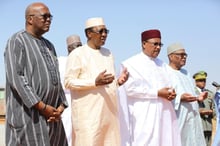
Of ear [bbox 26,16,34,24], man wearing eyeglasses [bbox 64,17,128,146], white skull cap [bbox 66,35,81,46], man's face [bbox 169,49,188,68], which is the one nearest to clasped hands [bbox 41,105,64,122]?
ear [bbox 26,16,34,24]

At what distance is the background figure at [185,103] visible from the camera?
7832 mm

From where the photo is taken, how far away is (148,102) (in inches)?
290

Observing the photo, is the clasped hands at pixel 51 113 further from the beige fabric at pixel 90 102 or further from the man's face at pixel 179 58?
the man's face at pixel 179 58

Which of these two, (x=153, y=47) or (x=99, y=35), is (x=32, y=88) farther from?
(x=153, y=47)

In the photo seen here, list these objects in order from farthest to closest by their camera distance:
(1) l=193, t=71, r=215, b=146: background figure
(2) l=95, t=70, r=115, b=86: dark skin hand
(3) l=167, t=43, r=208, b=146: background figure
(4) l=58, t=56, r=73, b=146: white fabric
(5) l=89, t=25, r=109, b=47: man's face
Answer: (1) l=193, t=71, r=215, b=146: background figure
(4) l=58, t=56, r=73, b=146: white fabric
(3) l=167, t=43, r=208, b=146: background figure
(5) l=89, t=25, r=109, b=47: man's face
(2) l=95, t=70, r=115, b=86: dark skin hand

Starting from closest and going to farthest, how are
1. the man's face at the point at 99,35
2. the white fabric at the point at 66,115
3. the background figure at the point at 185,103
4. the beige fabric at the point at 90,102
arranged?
the beige fabric at the point at 90,102, the man's face at the point at 99,35, the background figure at the point at 185,103, the white fabric at the point at 66,115

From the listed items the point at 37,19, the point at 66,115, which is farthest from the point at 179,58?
the point at 37,19

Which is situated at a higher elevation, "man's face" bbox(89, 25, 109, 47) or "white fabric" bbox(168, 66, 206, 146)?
"man's face" bbox(89, 25, 109, 47)

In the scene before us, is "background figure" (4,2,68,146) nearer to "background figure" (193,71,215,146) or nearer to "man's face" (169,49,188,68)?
"man's face" (169,49,188,68)

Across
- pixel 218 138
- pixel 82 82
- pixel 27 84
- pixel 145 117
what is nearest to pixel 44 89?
pixel 27 84

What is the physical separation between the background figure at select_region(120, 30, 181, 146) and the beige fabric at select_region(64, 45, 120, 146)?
0.96 metres

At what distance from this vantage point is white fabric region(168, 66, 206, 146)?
7.85 metres

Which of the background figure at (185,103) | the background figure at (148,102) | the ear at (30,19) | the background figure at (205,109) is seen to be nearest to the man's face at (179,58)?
the background figure at (185,103)

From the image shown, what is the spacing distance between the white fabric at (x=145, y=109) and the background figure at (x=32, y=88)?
2.33m
